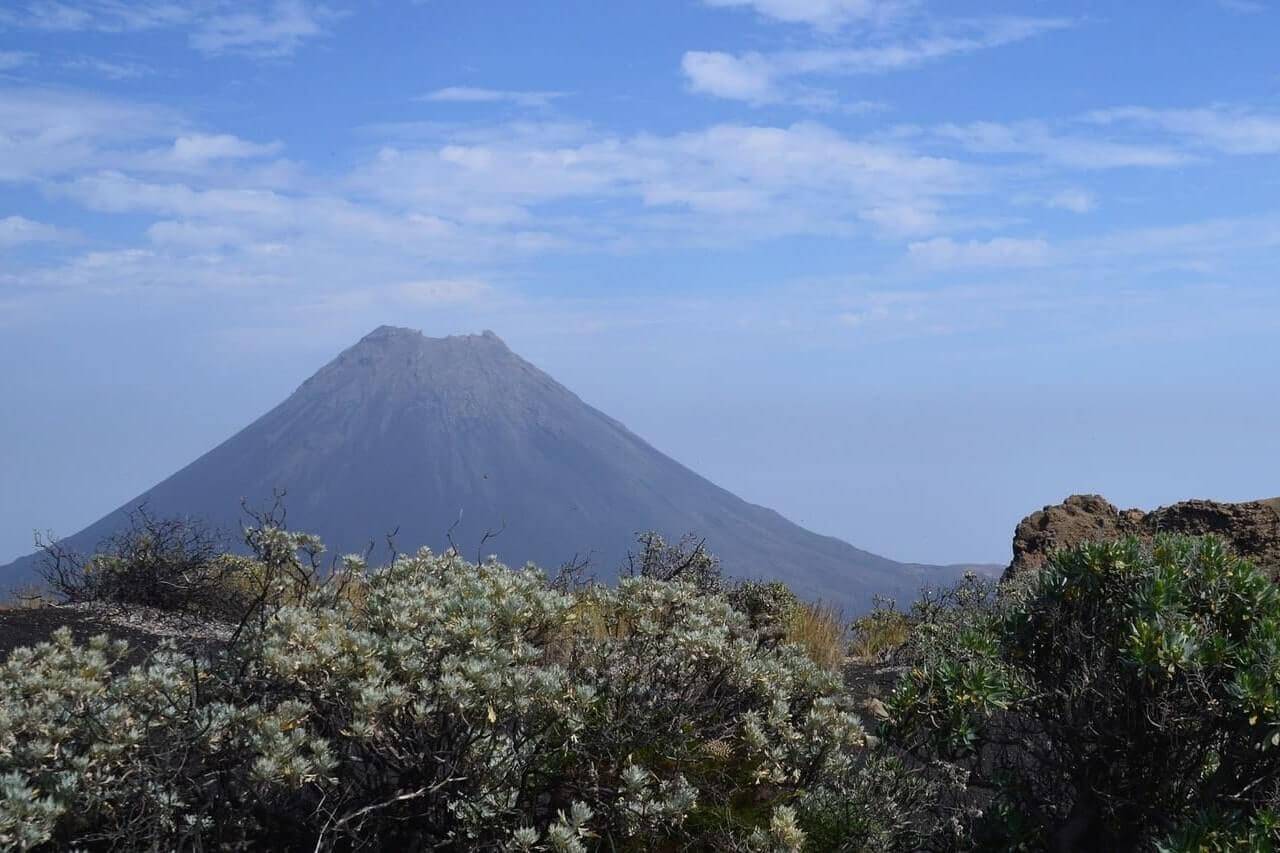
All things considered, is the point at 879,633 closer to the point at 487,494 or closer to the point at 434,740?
the point at 434,740

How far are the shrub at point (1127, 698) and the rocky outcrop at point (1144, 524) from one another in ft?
21.6

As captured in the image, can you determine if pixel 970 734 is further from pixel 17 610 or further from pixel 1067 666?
pixel 17 610

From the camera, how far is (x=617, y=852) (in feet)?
15.5

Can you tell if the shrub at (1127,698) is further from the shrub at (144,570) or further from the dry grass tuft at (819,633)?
the shrub at (144,570)

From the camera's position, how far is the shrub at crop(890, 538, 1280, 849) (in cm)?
428

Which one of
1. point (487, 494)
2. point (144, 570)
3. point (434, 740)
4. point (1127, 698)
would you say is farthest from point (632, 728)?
point (487, 494)

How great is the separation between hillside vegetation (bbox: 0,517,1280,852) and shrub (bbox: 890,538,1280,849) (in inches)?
0.5

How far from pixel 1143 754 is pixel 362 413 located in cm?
20113

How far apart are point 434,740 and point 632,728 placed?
2.99 ft

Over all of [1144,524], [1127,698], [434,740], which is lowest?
[434,740]

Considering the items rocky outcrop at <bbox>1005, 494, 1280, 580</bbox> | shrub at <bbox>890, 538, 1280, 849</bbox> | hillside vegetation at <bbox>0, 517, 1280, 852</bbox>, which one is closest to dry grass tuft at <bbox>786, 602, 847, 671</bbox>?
rocky outcrop at <bbox>1005, 494, 1280, 580</bbox>

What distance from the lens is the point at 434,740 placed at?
435cm

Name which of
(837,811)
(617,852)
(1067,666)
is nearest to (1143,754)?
(1067,666)

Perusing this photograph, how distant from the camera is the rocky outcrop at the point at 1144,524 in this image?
39.4 feet
